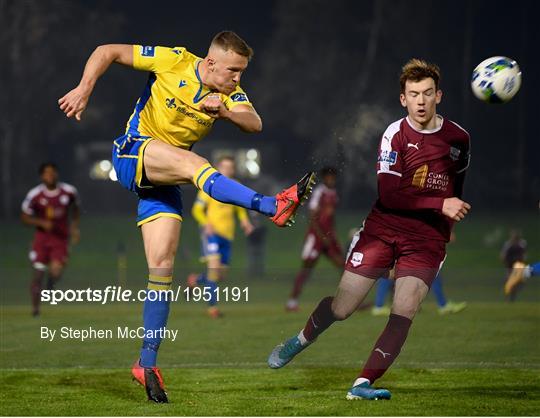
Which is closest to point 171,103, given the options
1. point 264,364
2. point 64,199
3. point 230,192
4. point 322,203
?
point 230,192

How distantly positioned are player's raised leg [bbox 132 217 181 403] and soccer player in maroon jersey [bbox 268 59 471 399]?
111 centimetres

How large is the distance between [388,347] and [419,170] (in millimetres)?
1127

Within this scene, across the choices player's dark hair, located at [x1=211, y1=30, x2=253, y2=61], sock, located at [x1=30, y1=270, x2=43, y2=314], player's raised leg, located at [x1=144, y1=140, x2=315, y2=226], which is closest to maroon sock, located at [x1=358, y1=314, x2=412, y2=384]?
player's raised leg, located at [x1=144, y1=140, x2=315, y2=226]

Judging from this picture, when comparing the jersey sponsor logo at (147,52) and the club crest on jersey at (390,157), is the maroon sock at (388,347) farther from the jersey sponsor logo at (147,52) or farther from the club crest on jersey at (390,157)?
the jersey sponsor logo at (147,52)

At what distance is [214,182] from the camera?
691cm

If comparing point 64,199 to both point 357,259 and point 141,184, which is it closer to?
point 141,184

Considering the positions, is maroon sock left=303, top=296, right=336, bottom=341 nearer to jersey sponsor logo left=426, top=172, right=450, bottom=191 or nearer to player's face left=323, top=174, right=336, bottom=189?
jersey sponsor logo left=426, top=172, right=450, bottom=191

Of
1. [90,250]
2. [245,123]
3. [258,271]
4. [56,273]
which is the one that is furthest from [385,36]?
[245,123]

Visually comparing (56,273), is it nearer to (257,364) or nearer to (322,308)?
(257,364)

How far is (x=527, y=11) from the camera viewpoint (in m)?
36.6

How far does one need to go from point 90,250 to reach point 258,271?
765 centimetres

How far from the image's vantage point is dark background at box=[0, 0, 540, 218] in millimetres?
35562

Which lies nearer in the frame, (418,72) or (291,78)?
(418,72)

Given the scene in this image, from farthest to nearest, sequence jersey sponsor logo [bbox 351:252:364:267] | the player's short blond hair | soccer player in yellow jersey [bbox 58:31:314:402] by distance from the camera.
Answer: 1. jersey sponsor logo [bbox 351:252:364:267]
2. the player's short blond hair
3. soccer player in yellow jersey [bbox 58:31:314:402]
